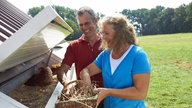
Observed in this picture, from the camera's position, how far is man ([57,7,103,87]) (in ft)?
12.2

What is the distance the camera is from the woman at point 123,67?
280 cm

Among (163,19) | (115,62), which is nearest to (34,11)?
(163,19)

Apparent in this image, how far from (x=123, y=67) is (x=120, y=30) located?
0.28 metres

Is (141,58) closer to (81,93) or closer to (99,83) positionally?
(81,93)

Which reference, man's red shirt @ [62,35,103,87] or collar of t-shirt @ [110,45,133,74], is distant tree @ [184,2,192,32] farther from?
collar of t-shirt @ [110,45,133,74]

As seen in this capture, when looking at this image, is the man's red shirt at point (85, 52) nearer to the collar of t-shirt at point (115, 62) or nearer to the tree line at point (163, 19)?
the collar of t-shirt at point (115, 62)

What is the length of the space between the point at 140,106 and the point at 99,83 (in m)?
0.84

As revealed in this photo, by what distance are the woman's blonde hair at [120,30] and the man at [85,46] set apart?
2.52 ft

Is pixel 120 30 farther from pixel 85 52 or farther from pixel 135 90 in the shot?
pixel 85 52

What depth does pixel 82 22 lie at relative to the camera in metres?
3.69

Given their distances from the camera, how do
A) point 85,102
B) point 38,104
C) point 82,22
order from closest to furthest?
point 85,102
point 82,22
point 38,104

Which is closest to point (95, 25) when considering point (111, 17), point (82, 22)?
point (82, 22)

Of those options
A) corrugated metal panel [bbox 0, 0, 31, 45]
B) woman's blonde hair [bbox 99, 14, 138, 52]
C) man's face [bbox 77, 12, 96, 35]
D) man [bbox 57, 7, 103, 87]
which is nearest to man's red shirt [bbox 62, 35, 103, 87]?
man [bbox 57, 7, 103, 87]

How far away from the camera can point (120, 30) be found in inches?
113
